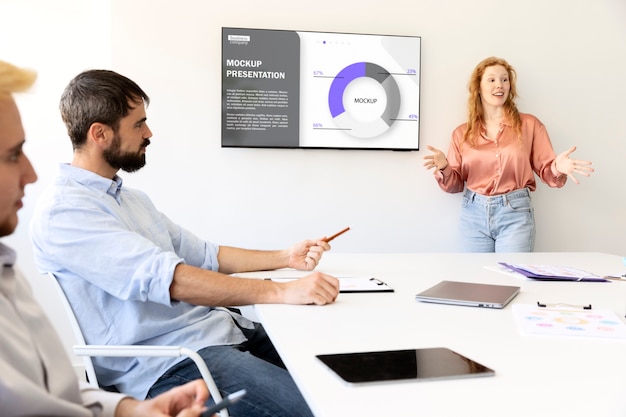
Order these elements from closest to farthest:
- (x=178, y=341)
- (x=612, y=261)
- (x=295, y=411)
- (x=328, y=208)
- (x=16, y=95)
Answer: (x=16, y=95) < (x=295, y=411) < (x=178, y=341) < (x=612, y=261) < (x=328, y=208)

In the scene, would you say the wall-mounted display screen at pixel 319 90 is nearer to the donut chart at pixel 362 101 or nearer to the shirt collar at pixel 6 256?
the donut chart at pixel 362 101

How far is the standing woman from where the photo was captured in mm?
3334

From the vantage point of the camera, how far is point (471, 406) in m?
0.87

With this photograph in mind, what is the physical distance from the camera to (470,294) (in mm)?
1625

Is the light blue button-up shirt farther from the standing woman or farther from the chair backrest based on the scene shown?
the standing woman

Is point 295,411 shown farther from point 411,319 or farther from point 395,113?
point 395,113

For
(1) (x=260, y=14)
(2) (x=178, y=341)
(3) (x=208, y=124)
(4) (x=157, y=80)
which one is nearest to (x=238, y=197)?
(3) (x=208, y=124)

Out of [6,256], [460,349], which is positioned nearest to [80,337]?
[6,256]

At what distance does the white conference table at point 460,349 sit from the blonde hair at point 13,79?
0.61 metres

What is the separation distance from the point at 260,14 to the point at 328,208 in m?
1.16

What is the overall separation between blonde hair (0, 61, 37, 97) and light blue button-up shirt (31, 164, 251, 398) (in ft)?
2.40

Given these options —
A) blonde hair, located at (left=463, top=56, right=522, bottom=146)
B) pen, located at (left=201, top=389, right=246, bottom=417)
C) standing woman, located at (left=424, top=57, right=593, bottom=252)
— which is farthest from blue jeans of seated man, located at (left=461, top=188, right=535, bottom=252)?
pen, located at (left=201, top=389, right=246, bottom=417)

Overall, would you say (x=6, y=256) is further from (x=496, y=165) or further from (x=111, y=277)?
(x=496, y=165)

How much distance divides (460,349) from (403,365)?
0.18m
